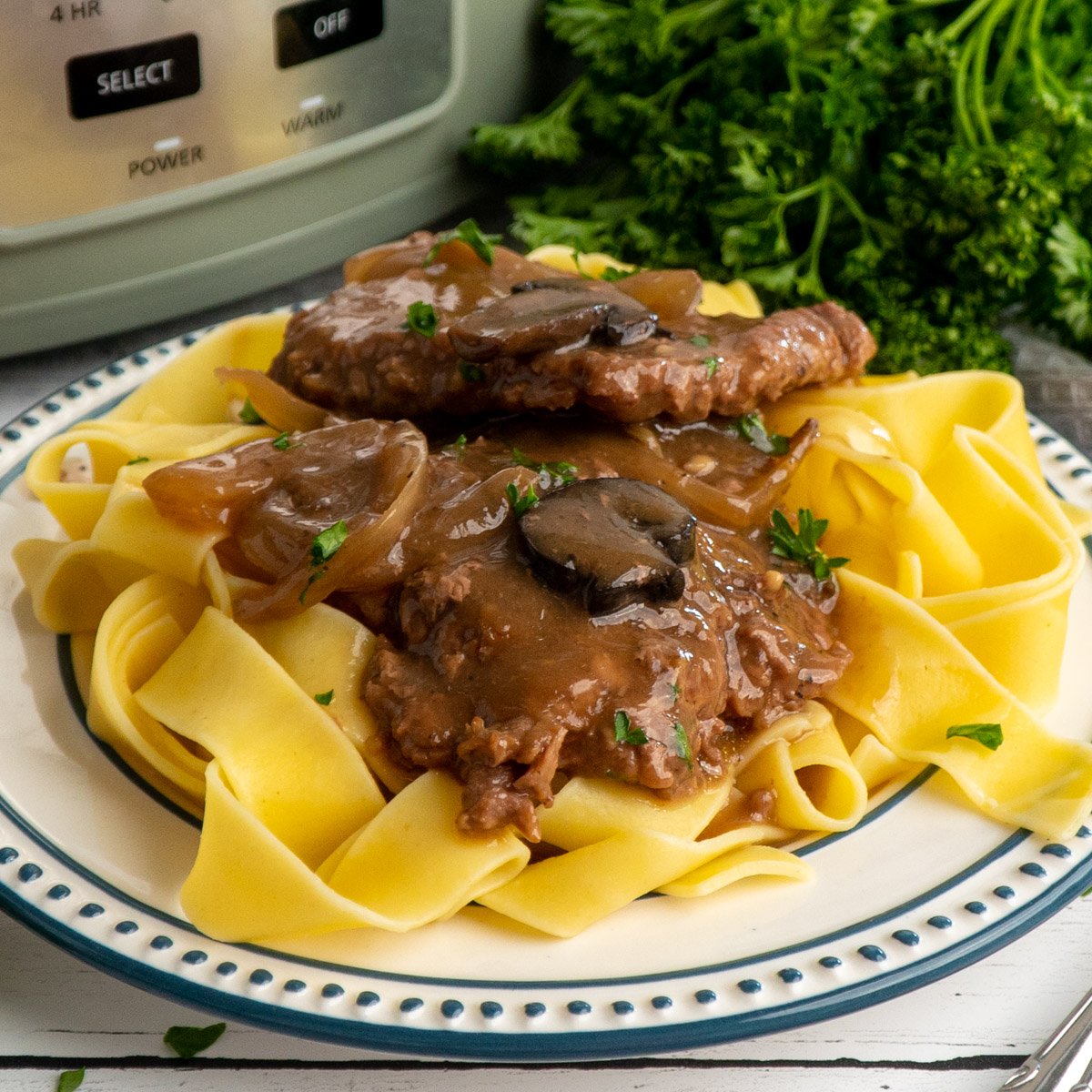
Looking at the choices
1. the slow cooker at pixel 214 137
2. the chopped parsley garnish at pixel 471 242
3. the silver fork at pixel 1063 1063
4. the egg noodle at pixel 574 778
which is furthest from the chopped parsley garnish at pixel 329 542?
the slow cooker at pixel 214 137

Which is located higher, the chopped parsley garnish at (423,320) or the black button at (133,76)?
the black button at (133,76)

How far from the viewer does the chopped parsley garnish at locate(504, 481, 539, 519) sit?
12.0ft

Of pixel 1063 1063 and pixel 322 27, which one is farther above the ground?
pixel 322 27

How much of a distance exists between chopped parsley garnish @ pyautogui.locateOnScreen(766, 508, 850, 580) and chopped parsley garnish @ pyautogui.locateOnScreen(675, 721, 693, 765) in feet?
2.65

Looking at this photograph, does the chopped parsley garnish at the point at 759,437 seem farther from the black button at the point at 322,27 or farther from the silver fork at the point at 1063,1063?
the black button at the point at 322,27

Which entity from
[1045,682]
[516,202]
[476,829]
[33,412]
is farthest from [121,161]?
[1045,682]

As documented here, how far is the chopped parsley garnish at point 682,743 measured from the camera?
339 cm

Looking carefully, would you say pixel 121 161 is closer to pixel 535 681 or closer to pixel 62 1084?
pixel 535 681

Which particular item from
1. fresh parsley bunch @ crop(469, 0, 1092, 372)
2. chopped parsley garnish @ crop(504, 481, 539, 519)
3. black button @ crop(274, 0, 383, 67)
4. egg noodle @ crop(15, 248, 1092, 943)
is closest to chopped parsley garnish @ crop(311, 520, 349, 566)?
egg noodle @ crop(15, 248, 1092, 943)

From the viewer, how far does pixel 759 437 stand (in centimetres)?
423

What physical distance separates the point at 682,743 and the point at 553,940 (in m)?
0.59

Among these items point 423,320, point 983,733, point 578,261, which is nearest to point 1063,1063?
point 983,733

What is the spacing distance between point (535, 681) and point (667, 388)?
1.03m

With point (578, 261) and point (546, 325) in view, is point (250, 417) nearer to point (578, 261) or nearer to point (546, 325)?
point (546, 325)
